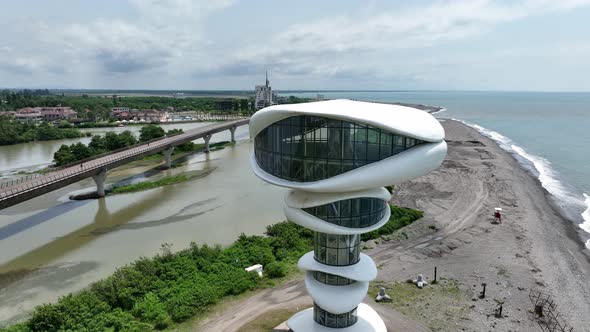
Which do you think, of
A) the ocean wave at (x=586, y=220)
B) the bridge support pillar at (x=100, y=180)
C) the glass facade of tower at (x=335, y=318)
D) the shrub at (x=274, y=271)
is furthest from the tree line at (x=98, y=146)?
the ocean wave at (x=586, y=220)

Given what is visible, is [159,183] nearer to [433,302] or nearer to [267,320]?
[267,320]

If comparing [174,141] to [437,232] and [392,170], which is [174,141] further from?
[392,170]

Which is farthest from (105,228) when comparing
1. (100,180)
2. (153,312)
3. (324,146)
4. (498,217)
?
(498,217)

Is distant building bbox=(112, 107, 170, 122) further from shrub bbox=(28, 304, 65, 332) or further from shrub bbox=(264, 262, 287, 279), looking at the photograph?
shrub bbox=(28, 304, 65, 332)

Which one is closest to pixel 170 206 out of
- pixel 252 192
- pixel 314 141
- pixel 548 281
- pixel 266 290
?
pixel 252 192

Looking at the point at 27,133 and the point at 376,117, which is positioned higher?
the point at 376,117

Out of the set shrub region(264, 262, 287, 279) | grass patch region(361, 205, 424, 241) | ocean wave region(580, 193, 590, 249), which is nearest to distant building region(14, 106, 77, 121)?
grass patch region(361, 205, 424, 241)
